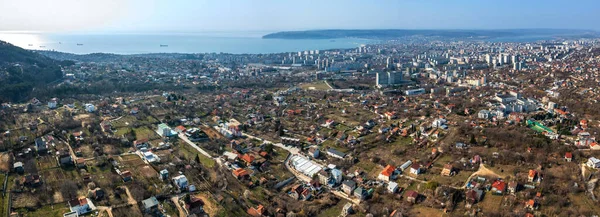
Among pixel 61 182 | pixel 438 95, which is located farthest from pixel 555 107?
pixel 61 182

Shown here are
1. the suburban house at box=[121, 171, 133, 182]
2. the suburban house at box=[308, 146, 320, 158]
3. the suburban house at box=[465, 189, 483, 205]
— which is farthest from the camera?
the suburban house at box=[308, 146, 320, 158]

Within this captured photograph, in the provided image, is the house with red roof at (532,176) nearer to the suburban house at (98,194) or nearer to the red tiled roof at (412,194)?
the red tiled roof at (412,194)

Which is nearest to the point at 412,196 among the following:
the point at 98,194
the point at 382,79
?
the point at 98,194

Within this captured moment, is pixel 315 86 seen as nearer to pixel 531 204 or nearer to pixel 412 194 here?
pixel 412 194

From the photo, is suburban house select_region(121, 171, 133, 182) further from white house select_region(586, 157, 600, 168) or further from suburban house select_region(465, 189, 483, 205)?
white house select_region(586, 157, 600, 168)

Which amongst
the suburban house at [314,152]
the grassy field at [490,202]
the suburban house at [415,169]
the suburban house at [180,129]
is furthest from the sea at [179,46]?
the grassy field at [490,202]

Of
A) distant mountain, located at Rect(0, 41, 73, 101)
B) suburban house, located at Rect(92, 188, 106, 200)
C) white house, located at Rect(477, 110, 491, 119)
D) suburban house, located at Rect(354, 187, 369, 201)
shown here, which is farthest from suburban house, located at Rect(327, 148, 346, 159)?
distant mountain, located at Rect(0, 41, 73, 101)
